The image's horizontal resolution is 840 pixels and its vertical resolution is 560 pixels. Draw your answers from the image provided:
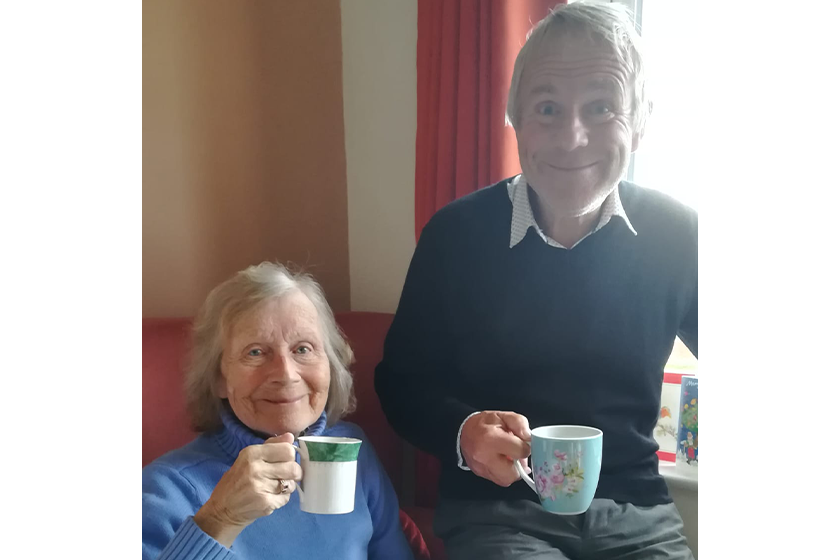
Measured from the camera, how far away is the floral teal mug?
2.85 ft

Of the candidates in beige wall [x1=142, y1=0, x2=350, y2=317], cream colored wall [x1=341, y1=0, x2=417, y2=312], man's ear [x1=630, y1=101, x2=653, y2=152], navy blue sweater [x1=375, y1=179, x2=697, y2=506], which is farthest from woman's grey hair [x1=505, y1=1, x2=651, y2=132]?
beige wall [x1=142, y1=0, x2=350, y2=317]

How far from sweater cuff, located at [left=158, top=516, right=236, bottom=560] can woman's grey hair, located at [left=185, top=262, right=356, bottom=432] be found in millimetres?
146

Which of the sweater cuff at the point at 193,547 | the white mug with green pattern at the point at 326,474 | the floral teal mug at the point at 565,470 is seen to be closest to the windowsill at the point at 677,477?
the floral teal mug at the point at 565,470

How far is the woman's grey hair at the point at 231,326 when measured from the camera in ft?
3.12

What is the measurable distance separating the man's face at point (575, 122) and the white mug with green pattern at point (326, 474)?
45 centimetres

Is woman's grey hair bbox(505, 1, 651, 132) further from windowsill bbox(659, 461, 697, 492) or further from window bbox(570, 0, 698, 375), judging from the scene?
windowsill bbox(659, 461, 697, 492)

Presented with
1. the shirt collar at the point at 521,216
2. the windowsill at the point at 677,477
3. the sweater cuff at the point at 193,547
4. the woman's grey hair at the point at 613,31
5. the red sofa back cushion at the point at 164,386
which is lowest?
the sweater cuff at the point at 193,547

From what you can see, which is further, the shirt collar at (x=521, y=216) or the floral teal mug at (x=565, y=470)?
the shirt collar at (x=521, y=216)

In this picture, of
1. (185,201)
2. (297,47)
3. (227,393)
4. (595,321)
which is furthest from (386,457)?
(297,47)

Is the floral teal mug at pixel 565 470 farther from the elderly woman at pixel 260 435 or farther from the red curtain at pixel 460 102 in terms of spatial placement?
the red curtain at pixel 460 102

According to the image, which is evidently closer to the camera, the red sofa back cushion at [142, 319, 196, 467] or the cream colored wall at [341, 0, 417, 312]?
the red sofa back cushion at [142, 319, 196, 467]

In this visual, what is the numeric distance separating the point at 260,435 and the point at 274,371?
0.30ft

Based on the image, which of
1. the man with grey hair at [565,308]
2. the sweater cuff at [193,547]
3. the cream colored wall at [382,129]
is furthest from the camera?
the cream colored wall at [382,129]
